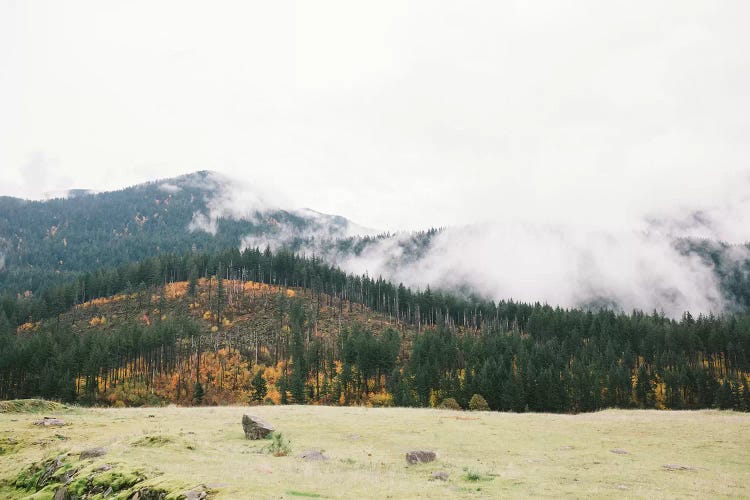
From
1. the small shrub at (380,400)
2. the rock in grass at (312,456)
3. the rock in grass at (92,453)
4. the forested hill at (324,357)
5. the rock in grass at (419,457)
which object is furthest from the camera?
the small shrub at (380,400)

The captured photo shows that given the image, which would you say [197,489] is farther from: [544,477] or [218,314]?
[218,314]

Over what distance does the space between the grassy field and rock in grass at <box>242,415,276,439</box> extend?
0.94 m

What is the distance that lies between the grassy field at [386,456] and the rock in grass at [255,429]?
94 cm

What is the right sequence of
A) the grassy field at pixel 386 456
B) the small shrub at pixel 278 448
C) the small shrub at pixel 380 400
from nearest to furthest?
the grassy field at pixel 386 456, the small shrub at pixel 278 448, the small shrub at pixel 380 400

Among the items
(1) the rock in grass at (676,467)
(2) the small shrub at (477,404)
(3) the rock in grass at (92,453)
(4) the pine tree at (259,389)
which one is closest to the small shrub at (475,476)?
(1) the rock in grass at (676,467)

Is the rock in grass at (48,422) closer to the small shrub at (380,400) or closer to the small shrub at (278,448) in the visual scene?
the small shrub at (278,448)

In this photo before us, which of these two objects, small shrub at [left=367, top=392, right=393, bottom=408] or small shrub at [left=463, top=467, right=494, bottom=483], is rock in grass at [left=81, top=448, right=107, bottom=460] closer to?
small shrub at [left=463, top=467, right=494, bottom=483]

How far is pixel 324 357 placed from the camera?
4843 inches

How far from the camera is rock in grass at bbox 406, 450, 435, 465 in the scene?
2534cm

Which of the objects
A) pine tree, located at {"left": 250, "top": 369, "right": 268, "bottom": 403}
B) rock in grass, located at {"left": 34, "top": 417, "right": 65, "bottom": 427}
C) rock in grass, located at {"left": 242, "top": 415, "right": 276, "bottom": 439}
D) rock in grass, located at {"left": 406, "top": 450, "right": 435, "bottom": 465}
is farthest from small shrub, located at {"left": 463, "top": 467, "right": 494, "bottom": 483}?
pine tree, located at {"left": 250, "top": 369, "right": 268, "bottom": 403}

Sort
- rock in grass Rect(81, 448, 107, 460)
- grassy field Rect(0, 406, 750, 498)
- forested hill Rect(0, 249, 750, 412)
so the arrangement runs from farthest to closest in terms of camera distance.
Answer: forested hill Rect(0, 249, 750, 412)
rock in grass Rect(81, 448, 107, 460)
grassy field Rect(0, 406, 750, 498)

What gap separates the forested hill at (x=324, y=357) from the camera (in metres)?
96.9

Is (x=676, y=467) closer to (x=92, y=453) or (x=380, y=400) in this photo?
(x=92, y=453)

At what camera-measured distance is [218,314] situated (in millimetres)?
158750
